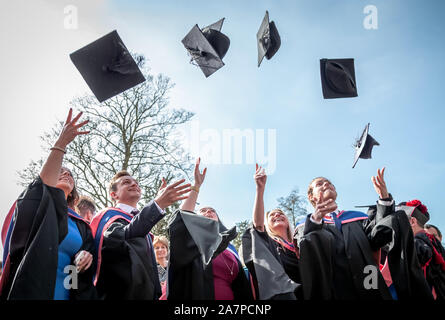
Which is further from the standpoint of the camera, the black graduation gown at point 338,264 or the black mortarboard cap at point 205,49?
the black mortarboard cap at point 205,49

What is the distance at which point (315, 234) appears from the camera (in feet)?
9.88

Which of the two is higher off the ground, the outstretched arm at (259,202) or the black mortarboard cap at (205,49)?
the black mortarboard cap at (205,49)

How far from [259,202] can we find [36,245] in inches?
69.0

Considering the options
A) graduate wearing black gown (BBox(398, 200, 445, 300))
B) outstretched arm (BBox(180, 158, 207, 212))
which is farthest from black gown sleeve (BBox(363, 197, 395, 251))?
outstretched arm (BBox(180, 158, 207, 212))

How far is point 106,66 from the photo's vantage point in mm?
3939

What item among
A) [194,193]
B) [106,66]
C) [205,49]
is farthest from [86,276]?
[205,49]

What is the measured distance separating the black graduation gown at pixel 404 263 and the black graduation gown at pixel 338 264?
0.07m

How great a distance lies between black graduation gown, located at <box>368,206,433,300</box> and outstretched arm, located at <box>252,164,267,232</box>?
1.06 metres

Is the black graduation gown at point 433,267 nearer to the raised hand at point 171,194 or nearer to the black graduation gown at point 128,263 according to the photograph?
the raised hand at point 171,194

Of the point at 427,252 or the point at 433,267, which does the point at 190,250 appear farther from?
the point at 433,267

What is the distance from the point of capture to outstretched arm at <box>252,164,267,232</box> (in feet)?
10.3

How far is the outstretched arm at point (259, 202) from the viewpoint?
3129 mm

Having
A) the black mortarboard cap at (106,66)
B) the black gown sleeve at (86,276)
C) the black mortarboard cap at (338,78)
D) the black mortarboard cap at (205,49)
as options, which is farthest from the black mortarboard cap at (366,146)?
the black gown sleeve at (86,276)
